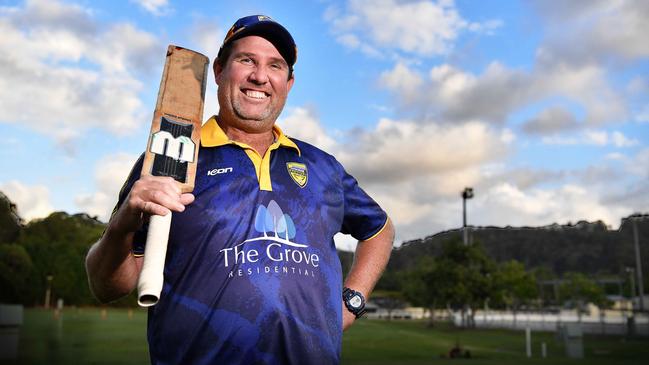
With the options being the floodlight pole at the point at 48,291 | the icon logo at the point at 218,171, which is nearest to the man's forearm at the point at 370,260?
the icon logo at the point at 218,171

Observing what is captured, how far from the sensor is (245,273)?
2.40 meters

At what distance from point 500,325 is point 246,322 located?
4956 cm

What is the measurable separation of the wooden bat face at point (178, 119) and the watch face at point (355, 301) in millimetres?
1264

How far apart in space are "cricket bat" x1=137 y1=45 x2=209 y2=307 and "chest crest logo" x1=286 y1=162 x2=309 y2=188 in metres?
0.47

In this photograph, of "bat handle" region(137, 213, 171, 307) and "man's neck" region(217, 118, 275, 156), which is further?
"man's neck" region(217, 118, 275, 156)

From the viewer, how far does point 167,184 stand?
2.10 m

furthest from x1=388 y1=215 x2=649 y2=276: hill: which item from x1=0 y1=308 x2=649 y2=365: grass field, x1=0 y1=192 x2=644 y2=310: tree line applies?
x1=0 y1=308 x2=649 y2=365: grass field

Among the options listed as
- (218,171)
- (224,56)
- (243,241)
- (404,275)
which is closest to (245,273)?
(243,241)

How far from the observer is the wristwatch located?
10.5ft

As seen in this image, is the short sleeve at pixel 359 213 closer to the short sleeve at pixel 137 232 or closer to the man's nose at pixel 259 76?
the man's nose at pixel 259 76

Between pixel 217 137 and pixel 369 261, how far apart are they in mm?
1202

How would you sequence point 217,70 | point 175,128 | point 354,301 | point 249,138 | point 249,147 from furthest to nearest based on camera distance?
point 354,301 → point 217,70 → point 249,138 → point 249,147 → point 175,128

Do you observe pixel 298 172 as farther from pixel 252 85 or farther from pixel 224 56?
pixel 224 56

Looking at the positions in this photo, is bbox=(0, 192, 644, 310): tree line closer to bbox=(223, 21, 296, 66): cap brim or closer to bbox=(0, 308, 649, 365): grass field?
bbox=(0, 308, 649, 365): grass field
